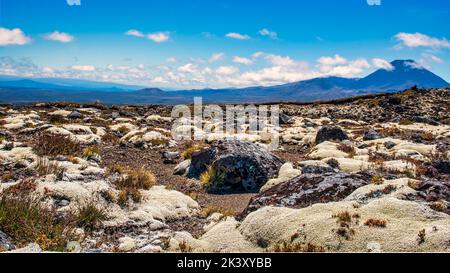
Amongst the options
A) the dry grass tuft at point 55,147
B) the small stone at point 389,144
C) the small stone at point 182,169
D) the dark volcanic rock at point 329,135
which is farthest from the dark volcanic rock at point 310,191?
the dark volcanic rock at point 329,135

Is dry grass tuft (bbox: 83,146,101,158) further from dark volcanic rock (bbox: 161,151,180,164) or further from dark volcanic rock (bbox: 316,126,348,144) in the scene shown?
dark volcanic rock (bbox: 316,126,348,144)

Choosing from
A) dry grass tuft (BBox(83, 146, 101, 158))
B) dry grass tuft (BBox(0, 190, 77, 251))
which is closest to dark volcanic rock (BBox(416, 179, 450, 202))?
dry grass tuft (BBox(0, 190, 77, 251))

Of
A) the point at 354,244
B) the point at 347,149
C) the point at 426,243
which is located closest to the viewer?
the point at 426,243

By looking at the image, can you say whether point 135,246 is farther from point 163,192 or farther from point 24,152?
point 24,152

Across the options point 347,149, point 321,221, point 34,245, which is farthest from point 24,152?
point 347,149

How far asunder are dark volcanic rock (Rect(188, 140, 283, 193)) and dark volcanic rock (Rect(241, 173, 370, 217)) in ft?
18.7

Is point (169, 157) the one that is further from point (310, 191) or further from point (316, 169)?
point (310, 191)

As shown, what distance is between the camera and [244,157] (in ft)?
76.6

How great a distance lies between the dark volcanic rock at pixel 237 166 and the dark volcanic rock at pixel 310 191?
5687 mm

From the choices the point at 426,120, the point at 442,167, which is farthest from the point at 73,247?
the point at 426,120

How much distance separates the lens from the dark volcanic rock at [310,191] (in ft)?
48.8
